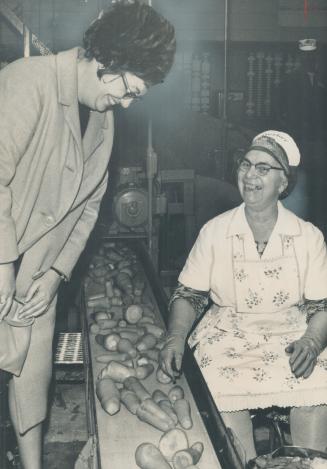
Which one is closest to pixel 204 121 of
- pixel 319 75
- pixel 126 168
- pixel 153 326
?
pixel 319 75

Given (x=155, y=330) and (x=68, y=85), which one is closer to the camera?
(x=68, y=85)

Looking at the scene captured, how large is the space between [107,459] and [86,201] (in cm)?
97

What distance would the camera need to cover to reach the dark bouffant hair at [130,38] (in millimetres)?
1878

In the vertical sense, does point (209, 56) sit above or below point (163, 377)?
above

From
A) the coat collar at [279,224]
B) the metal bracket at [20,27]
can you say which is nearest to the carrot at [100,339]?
the coat collar at [279,224]

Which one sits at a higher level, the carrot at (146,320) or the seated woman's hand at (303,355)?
the seated woman's hand at (303,355)

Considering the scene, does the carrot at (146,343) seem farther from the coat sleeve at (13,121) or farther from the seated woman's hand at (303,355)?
the coat sleeve at (13,121)

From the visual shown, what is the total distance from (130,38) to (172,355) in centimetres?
122

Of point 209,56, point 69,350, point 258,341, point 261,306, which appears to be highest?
point 209,56

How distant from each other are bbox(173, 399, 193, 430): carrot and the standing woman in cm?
53

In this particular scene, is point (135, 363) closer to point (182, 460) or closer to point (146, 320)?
point (146, 320)

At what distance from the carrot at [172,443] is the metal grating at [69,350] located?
1457mm

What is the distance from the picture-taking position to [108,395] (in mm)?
2344

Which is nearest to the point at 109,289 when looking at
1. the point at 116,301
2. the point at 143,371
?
the point at 116,301
